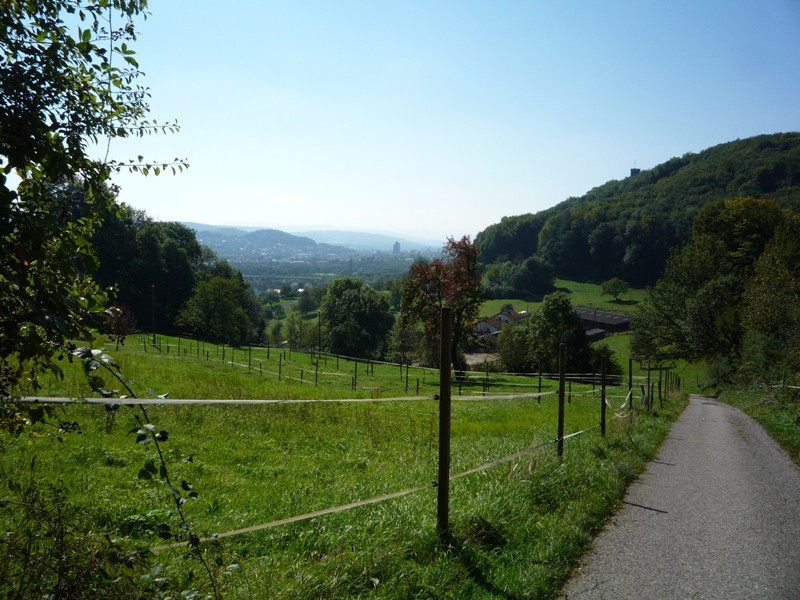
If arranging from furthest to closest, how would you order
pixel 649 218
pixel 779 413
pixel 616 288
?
pixel 649 218 → pixel 616 288 → pixel 779 413

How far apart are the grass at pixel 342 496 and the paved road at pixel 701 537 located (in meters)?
0.28

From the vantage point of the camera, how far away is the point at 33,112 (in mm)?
2344

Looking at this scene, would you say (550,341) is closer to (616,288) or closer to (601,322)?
(601,322)

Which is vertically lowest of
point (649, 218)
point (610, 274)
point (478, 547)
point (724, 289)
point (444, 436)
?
point (478, 547)

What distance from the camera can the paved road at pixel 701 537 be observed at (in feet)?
15.7

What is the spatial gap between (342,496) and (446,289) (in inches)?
1314

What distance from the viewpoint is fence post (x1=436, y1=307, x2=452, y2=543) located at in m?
5.15

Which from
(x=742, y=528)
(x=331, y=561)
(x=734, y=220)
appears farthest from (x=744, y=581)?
(x=734, y=220)

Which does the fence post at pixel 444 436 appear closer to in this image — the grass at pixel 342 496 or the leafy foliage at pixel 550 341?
the grass at pixel 342 496

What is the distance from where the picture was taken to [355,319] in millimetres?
73438

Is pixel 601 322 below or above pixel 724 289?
below

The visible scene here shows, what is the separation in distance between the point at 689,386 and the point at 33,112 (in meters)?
54.8

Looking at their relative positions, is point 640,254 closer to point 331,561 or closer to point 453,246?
point 453,246

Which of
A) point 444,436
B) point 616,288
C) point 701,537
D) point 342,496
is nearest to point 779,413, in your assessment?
A: point 701,537
